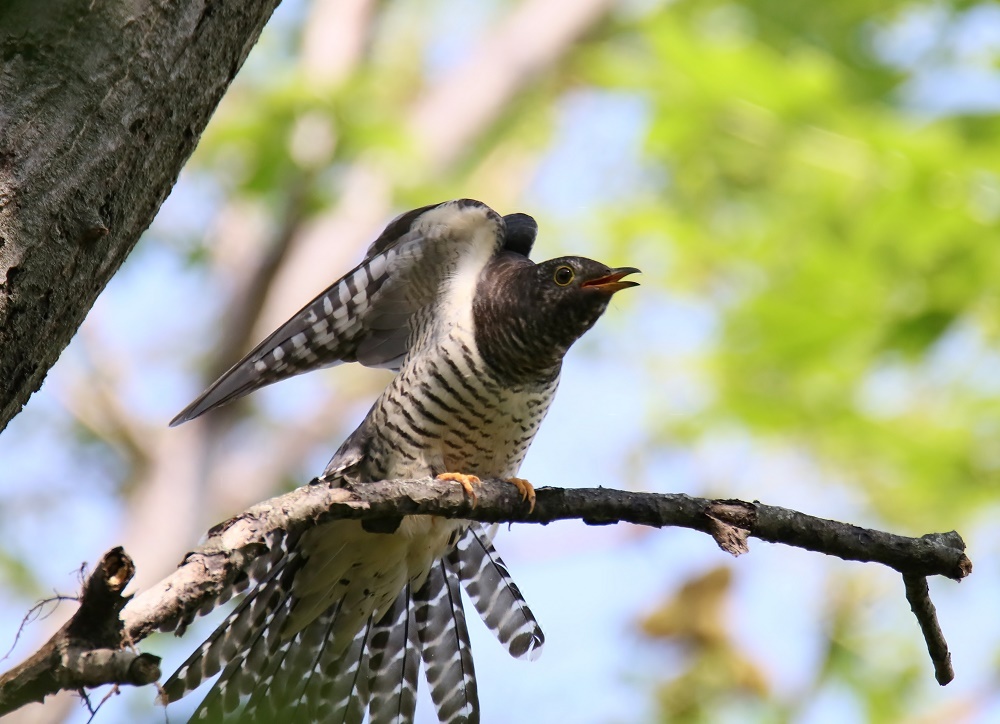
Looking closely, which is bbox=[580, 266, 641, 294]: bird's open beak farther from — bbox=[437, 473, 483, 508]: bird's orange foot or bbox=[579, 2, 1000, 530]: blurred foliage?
bbox=[579, 2, 1000, 530]: blurred foliage

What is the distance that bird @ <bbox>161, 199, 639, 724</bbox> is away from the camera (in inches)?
136

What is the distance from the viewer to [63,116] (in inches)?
72.3

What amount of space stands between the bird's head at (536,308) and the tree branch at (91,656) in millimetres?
2033

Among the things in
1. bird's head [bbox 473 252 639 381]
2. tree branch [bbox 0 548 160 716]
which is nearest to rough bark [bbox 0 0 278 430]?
tree branch [bbox 0 548 160 716]

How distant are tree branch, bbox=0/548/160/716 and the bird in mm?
1598

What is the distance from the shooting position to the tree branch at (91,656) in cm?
152

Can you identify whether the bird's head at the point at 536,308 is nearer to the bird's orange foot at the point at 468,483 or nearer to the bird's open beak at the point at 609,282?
the bird's open beak at the point at 609,282

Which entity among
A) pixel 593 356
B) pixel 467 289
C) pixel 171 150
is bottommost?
pixel 171 150

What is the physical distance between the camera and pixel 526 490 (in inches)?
114

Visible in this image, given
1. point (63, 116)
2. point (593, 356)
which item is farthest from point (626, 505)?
point (593, 356)

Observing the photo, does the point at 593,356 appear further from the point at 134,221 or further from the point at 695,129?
the point at 134,221

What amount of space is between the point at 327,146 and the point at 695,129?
7.90 feet

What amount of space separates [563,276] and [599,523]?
1452mm

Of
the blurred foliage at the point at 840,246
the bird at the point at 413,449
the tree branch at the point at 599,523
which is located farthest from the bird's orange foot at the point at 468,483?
the blurred foliage at the point at 840,246
